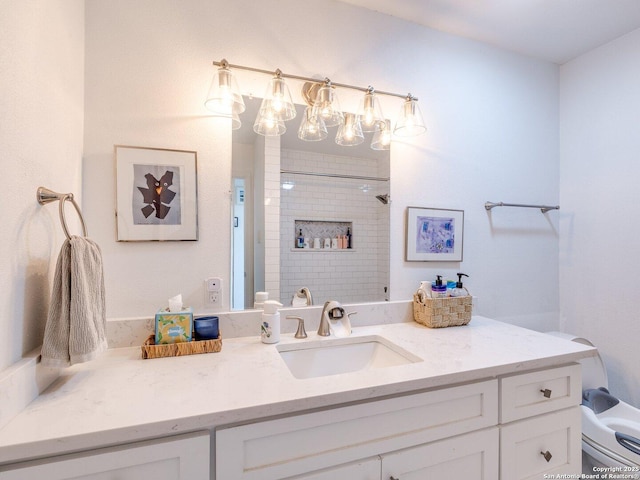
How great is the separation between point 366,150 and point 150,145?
974 millimetres

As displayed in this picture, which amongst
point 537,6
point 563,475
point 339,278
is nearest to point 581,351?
point 563,475

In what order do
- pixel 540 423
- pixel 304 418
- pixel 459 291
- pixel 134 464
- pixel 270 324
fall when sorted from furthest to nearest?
pixel 459 291 < pixel 270 324 < pixel 540 423 < pixel 304 418 < pixel 134 464

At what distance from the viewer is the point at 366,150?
1.53 m

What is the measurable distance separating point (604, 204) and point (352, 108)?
162cm

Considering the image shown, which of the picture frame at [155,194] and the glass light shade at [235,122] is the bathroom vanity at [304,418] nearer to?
the picture frame at [155,194]

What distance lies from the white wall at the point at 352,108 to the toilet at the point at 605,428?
38 centimetres

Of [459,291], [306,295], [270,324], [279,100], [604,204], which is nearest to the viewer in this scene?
[270,324]

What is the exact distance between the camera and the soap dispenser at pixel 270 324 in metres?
1.19

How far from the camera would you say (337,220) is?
1.45m

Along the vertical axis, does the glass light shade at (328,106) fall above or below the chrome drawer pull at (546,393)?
above

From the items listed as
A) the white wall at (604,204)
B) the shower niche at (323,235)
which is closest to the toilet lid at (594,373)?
the white wall at (604,204)

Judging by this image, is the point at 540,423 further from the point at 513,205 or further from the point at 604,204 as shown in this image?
the point at 604,204

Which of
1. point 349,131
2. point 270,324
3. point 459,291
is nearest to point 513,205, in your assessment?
point 459,291

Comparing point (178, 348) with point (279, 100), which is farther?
point (279, 100)
